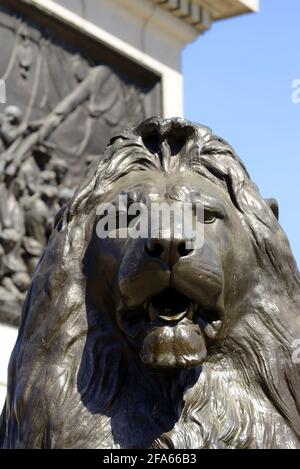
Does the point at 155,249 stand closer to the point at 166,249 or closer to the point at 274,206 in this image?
the point at 166,249

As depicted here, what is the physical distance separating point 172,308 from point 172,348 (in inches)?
3.2

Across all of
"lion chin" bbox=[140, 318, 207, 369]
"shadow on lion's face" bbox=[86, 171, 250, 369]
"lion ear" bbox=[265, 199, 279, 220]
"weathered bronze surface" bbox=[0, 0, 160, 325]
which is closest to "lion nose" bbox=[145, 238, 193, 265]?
"shadow on lion's face" bbox=[86, 171, 250, 369]

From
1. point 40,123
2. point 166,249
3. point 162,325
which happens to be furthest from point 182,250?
point 40,123

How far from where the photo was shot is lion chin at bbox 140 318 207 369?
279cm

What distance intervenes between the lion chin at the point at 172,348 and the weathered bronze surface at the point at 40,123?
23.8 feet

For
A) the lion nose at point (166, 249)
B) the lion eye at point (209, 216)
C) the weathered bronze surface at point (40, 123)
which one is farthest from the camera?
the weathered bronze surface at point (40, 123)

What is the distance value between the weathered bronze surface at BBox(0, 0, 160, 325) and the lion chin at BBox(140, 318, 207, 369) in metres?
7.26

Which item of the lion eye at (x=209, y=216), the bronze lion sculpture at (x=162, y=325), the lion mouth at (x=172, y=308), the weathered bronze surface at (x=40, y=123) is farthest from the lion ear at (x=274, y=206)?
the weathered bronze surface at (x=40, y=123)

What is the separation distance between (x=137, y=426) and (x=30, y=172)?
782cm

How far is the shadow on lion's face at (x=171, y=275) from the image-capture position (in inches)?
110

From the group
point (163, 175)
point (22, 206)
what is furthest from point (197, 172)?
point (22, 206)

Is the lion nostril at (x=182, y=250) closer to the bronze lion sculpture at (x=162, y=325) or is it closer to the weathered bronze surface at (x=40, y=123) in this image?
the bronze lion sculpture at (x=162, y=325)

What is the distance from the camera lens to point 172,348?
9.17 feet
